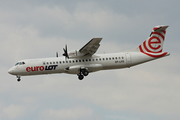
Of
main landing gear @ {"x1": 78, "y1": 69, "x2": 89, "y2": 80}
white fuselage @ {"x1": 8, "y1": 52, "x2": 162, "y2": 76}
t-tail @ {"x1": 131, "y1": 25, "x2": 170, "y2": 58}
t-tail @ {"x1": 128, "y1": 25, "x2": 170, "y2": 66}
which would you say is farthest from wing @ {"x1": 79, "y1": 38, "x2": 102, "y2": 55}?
t-tail @ {"x1": 131, "y1": 25, "x2": 170, "y2": 58}

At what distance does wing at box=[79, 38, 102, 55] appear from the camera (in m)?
28.2

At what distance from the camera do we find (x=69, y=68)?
30594mm

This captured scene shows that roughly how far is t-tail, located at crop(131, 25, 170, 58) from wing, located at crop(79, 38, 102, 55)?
18.2 feet

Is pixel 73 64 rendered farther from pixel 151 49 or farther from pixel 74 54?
pixel 151 49

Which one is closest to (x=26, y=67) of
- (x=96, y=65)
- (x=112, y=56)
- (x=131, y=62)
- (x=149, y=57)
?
(x=96, y=65)

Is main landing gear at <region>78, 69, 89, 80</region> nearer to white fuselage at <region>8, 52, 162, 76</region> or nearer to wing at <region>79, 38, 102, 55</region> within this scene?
white fuselage at <region>8, 52, 162, 76</region>

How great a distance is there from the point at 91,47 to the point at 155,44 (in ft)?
27.2

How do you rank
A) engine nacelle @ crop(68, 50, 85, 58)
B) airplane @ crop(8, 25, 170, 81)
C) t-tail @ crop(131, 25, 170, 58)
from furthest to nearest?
1. t-tail @ crop(131, 25, 170, 58)
2. airplane @ crop(8, 25, 170, 81)
3. engine nacelle @ crop(68, 50, 85, 58)

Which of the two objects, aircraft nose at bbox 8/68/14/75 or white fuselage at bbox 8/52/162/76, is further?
aircraft nose at bbox 8/68/14/75

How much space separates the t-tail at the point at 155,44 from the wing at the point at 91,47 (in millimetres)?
5558

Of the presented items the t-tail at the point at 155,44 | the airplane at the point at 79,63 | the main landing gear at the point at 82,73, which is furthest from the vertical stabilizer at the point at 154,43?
the main landing gear at the point at 82,73

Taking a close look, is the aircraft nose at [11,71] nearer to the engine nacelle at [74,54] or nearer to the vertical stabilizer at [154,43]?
the engine nacelle at [74,54]

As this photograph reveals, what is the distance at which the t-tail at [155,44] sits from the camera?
31953mm

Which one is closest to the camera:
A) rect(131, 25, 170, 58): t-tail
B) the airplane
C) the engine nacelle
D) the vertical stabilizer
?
the engine nacelle
